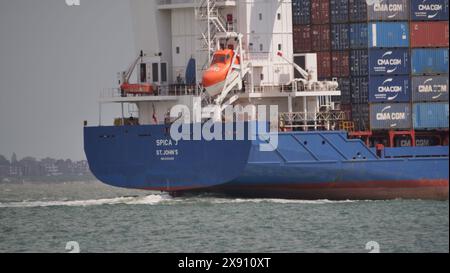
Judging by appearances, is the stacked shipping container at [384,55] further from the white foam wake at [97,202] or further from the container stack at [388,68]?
the white foam wake at [97,202]

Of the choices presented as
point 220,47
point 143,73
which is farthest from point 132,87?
point 220,47

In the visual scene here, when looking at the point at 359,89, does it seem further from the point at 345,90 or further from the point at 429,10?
the point at 429,10

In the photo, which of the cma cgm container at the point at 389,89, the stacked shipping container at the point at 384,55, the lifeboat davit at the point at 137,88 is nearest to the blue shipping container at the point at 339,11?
the stacked shipping container at the point at 384,55

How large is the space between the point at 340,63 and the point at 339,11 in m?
1.82

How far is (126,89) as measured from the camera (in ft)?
142

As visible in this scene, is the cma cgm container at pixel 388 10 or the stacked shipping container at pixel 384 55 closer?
the stacked shipping container at pixel 384 55

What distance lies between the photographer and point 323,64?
44594mm

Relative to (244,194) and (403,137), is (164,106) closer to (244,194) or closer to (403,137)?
(244,194)

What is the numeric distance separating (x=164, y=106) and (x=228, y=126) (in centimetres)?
332

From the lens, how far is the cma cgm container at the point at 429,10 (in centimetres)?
4450

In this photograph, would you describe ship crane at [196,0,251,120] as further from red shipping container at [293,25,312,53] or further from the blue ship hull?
red shipping container at [293,25,312,53]

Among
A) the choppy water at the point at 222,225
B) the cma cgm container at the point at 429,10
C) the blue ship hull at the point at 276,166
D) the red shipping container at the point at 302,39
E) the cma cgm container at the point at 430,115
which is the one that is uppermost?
the cma cgm container at the point at 429,10
